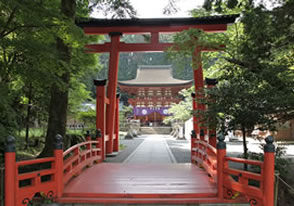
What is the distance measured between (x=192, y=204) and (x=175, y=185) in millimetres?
928

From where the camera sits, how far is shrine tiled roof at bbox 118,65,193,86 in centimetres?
A: 3095

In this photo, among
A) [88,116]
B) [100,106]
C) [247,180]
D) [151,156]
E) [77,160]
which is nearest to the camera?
[247,180]

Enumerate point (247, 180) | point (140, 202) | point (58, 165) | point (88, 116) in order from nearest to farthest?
1. point (247, 180)
2. point (140, 202)
3. point (58, 165)
4. point (88, 116)

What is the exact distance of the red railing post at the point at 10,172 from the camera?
3.60m

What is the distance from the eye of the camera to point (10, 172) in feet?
11.9

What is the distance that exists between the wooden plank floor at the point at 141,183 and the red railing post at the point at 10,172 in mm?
1119

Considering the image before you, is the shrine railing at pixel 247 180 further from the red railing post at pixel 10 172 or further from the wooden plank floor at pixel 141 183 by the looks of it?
the red railing post at pixel 10 172

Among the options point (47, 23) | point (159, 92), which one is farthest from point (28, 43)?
point (159, 92)

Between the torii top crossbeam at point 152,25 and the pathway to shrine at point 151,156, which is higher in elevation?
the torii top crossbeam at point 152,25

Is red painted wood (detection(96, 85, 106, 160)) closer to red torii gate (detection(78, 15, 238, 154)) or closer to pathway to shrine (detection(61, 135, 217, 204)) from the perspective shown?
red torii gate (detection(78, 15, 238, 154))

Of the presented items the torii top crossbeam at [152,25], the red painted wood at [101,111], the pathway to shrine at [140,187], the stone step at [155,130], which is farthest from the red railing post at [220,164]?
the stone step at [155,130]

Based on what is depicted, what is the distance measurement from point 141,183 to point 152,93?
29.0 m

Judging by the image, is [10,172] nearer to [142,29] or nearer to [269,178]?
[269,178]

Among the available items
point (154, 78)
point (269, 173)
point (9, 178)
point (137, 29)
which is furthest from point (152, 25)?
point (154, 78)
